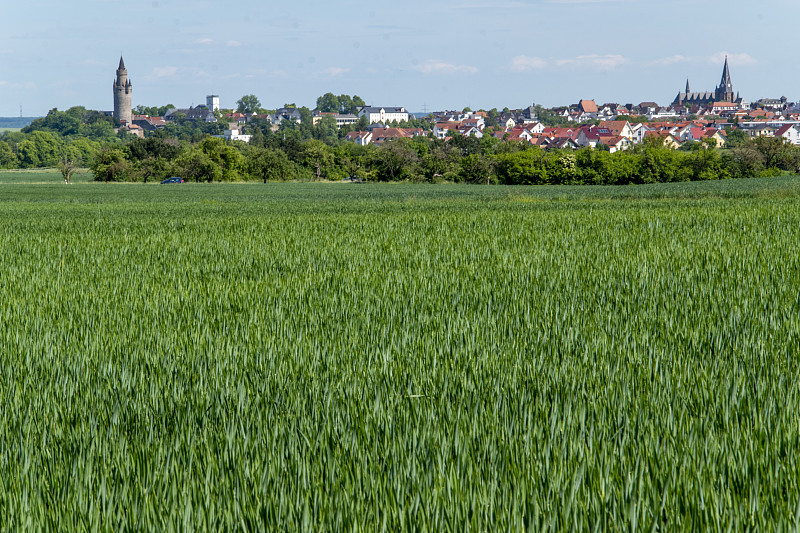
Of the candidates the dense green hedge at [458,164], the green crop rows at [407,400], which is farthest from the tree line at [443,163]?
the green crop rows at [407,400]

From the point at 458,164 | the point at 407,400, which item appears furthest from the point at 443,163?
the point at 407,400

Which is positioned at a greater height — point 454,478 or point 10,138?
point 10,138

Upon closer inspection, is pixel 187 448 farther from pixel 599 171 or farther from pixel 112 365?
pixel 599 171

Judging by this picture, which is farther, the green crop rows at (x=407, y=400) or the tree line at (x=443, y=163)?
the tree line at (x=443, y=163)

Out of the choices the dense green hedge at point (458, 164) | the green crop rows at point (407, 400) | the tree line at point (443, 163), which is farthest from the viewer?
the tree line at point (443, 163)

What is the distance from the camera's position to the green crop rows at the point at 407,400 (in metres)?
2.79

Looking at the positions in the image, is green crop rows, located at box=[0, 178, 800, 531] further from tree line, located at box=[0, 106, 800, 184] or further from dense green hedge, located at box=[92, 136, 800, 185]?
tree line, located at box=[0, 106, 800, 184]

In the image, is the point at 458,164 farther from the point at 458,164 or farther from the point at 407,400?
the point at 407,400

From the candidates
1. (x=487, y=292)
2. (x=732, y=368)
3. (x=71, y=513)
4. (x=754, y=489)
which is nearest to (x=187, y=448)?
(x=71, y=513)

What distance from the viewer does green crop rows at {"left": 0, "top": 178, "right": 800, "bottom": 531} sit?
279 cm

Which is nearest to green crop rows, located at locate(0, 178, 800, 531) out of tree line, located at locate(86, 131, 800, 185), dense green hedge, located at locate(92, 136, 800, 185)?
dense green hedge, located at locate(92, 136, 800, 185)

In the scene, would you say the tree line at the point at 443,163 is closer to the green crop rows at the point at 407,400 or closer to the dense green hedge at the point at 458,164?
the dense green hedge at the point at 458,164

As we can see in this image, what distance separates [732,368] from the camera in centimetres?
496

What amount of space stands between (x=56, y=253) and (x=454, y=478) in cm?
1300
